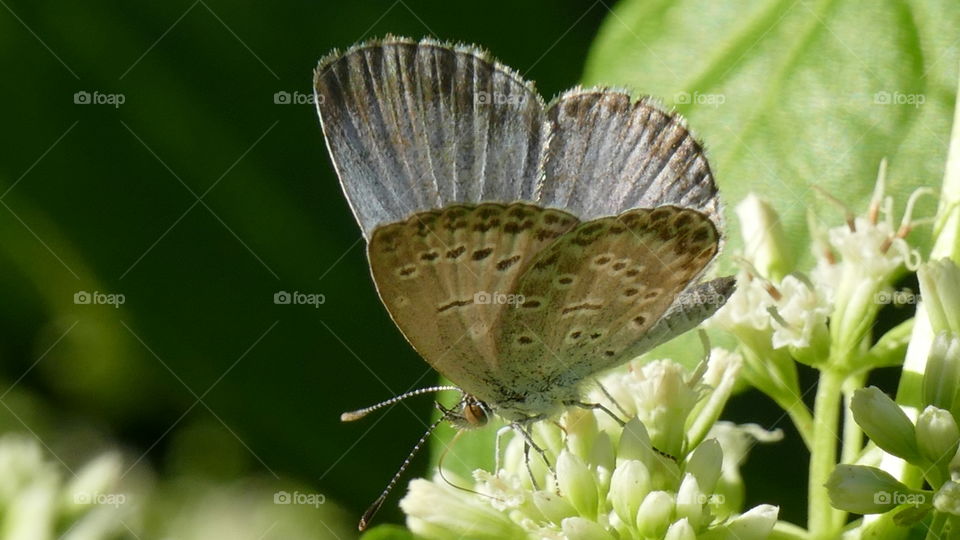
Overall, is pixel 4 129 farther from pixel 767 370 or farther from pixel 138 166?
pixel 767 370

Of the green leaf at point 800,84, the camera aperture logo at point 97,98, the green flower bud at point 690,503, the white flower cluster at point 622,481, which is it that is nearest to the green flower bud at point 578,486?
the white flower cluster at point 622,481

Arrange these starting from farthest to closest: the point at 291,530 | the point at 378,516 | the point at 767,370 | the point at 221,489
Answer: the point at 221,489, the point at 291,530, the point at 378,516, the point at 767,370

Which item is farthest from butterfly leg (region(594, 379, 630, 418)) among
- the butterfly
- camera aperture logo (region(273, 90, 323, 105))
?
camera aperture logo (region(273, 90, 323, 105))

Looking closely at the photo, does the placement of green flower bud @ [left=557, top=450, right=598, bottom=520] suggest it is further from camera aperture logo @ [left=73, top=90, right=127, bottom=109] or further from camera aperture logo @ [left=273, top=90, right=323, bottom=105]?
camera aperture logo @ [left=73, top=90, right=127, bottom=109]

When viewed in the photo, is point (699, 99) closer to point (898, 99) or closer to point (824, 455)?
point (898, 99)

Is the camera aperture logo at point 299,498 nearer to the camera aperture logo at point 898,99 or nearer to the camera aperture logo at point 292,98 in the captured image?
the camera aperture logo at point 292,98

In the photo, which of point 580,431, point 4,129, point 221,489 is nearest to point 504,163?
point 580,431

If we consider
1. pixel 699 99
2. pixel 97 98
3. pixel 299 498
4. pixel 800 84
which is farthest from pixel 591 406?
pixel 97 98
